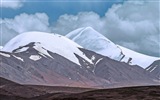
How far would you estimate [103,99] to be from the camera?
395 ft

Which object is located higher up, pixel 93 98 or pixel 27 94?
pixel 27 94

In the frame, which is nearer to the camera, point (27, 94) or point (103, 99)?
point (103, 99)

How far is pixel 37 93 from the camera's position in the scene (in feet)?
643

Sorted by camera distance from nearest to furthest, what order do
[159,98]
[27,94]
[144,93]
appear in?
[159,98] → [144,93] → [27,94]

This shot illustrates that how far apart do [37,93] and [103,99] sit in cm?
8104

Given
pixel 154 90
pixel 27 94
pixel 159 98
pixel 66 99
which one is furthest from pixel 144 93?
pixel 27 94

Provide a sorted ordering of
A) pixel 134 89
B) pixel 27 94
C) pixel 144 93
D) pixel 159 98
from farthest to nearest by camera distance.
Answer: pixel 27 94 → pixel 134 89 → pixel 144 93 → pixel 159 98

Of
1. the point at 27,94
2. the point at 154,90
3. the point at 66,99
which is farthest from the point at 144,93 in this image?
the point at 27,94

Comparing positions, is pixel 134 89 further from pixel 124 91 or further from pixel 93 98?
pixel 93 98

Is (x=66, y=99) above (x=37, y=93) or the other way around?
the other way around

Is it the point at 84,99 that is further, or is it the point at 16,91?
the point at 16,91

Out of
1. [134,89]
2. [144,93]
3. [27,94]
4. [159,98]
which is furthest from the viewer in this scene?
[27,94]

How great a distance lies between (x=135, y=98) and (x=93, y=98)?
1352 centimetres

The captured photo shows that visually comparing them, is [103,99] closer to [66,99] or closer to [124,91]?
[66,99]
